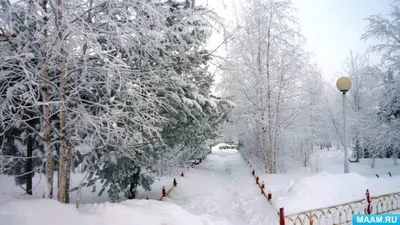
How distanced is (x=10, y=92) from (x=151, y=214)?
3460 mm

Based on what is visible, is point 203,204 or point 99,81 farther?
point 203,204

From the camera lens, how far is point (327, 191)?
30.1ft

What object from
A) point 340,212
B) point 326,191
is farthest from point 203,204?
point 340,212

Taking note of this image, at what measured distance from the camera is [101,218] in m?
5.19

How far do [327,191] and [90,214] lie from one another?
7239mm

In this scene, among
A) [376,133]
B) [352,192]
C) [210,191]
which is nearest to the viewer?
[352,192]

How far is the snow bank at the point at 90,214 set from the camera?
4656mm

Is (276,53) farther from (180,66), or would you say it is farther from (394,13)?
(180,66)

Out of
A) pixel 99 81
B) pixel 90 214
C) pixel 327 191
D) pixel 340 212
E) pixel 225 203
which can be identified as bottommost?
pixel 225 203

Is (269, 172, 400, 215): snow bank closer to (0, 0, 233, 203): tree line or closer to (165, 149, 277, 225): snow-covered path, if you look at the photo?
(165, 149, 277, 225): snow-covered path

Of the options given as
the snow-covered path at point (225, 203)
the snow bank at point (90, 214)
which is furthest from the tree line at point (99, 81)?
the snow-covered path at point (225, 203)

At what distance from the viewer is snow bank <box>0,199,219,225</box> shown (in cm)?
466

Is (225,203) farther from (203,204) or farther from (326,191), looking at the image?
(326,191)

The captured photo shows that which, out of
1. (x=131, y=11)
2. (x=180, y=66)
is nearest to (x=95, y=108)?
(x=131, y=11)
